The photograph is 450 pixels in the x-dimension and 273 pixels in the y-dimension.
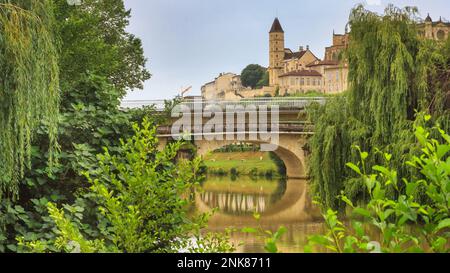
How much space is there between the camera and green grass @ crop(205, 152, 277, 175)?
146ft

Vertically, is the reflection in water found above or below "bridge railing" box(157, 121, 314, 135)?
below

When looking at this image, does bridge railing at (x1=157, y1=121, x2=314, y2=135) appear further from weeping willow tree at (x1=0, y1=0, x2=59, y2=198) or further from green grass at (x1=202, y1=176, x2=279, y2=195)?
weeping willow tree at (x1=0, y1=0, x2=59, y2=198)

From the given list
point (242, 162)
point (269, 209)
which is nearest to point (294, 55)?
point (242, 162)

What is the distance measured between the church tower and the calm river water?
56.3m

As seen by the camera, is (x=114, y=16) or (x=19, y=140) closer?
(x=19, y=140)

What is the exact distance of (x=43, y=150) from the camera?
616 cm

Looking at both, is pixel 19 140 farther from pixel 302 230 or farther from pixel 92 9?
pixel 92 9

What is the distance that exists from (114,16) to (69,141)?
2232 centimetres

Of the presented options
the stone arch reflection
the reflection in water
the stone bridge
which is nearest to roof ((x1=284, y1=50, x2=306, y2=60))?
the reflection in water

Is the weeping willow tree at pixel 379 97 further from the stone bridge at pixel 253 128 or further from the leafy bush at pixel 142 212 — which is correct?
the stone bridge at pixel 253 128

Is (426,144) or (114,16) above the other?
(114,16)

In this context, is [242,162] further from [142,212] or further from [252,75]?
[252,75]

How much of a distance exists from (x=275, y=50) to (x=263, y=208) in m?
71.8
